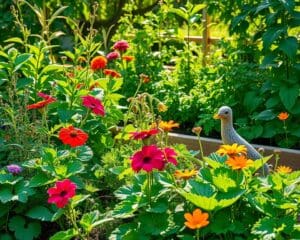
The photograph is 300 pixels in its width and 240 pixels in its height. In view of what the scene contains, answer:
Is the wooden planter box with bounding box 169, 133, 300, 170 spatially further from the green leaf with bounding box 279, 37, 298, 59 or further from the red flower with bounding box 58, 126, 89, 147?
the red flower with bounding box 58, 126, 89, 147

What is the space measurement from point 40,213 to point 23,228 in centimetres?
11

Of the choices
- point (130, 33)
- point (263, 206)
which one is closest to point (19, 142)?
point (263, 206)

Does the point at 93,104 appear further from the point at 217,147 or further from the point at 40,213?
the point at 217,147

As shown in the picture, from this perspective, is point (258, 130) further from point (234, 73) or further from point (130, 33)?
point (130, 33)

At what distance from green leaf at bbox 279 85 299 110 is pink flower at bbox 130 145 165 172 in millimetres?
1716

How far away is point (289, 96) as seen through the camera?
Answer: 13.9 feet

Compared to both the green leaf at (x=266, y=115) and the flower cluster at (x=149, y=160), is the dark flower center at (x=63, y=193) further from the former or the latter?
the green leaf at (x=266, y=115)

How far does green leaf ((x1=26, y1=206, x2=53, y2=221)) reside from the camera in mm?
3221

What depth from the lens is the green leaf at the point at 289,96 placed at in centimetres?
421

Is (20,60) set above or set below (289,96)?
above

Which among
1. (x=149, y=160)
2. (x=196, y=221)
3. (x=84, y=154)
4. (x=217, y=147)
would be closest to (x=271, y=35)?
(x=217, y=147)

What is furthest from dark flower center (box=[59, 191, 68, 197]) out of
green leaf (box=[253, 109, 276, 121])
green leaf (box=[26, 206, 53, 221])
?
green leaf (box=[253, 109, 276, 121])

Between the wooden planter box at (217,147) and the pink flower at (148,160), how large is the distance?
154 centimetres

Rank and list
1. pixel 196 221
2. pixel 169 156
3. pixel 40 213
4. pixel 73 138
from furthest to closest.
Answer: pixel 40 213 → pixel 73 138 → pixel 169 156 → pixel 196 221
